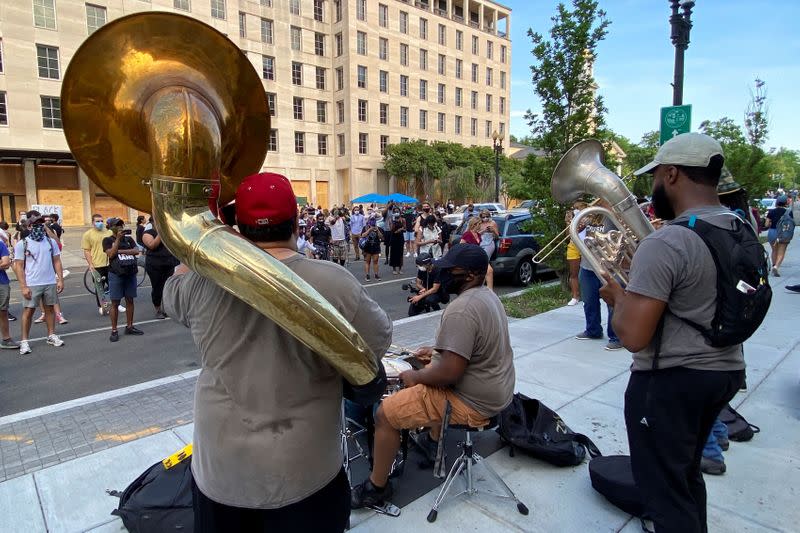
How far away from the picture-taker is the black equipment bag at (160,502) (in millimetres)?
2383

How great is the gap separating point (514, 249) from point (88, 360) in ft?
28.0

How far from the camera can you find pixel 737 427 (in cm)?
360

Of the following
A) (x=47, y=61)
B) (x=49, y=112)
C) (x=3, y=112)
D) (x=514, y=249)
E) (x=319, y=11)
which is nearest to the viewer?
(x=514, y=249)

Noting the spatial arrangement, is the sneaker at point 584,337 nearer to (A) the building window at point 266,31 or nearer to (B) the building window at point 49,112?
(B) the building window at point 49,112

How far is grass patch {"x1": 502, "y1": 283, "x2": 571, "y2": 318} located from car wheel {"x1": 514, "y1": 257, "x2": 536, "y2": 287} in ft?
4.83

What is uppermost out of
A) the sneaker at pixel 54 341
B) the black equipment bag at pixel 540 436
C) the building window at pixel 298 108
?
the building window at pixel 298 108

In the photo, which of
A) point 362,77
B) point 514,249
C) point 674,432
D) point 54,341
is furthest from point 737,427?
point 362,77

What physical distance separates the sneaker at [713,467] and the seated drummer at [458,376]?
56.8 inches

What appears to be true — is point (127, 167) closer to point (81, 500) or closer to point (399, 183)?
point (81, 500)

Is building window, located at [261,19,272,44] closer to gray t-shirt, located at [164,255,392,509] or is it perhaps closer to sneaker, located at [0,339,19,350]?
sneaker, located at [0,339,19,350]

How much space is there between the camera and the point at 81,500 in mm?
2945

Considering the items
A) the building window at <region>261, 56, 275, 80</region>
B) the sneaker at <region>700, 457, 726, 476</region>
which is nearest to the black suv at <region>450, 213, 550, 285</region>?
the sneaker at <region>700, 457, 726, 476</region>

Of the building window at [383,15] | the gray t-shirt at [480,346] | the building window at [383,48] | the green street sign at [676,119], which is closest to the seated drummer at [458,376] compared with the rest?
the gray t-shirt at [480,346]

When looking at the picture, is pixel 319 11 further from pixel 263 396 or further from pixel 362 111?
pixel 263 396
